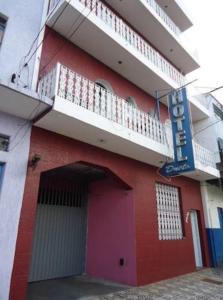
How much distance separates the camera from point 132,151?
24.8ft

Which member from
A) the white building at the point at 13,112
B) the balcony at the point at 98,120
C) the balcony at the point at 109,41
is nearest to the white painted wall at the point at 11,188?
the white building at the point at 13,112

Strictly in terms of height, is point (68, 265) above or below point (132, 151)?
below

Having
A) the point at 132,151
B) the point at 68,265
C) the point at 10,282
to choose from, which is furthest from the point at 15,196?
the point at 68,265

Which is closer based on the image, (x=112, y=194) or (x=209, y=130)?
(x=112, y=194)

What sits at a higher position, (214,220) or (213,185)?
(213,185)

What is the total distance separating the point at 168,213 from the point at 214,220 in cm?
428

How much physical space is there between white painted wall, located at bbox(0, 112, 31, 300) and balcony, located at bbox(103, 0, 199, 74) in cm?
695

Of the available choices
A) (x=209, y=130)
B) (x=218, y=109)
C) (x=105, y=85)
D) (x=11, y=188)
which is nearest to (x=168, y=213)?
(x=105, y=85)

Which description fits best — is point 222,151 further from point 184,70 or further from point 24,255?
point 24,255

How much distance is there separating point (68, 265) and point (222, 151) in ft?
30.0

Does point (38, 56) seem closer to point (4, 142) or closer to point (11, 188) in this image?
point (4, 142)

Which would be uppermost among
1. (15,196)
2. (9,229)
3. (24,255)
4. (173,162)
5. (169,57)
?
(169,57)

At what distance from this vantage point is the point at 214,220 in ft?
39.3

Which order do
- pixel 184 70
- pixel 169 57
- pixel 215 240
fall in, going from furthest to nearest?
pixel 184 70 < pixel 169 57 < pixel 215 240
